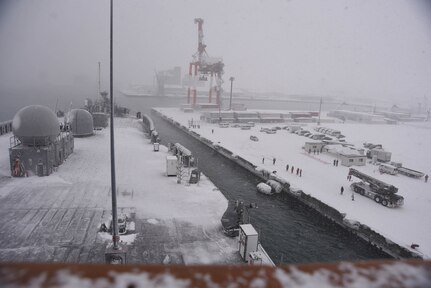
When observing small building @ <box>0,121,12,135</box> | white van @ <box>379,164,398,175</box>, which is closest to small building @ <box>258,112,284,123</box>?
white van @ <box>379,164,398,175</box>

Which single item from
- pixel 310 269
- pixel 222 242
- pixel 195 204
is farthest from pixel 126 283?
pixel 195 204

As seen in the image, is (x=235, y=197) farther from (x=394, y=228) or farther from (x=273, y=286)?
(x=273, y=286)

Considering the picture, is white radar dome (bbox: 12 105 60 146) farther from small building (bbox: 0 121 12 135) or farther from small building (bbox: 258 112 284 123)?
small building (bbox: 258 112 284 123)

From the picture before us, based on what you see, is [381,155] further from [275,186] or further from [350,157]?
[275,186]

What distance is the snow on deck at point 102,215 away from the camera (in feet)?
50.4

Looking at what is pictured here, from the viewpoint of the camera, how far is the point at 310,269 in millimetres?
1794

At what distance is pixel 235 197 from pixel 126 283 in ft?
90.1

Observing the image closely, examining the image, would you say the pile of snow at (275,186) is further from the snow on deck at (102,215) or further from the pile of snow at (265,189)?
the snow on deck at (102,215)

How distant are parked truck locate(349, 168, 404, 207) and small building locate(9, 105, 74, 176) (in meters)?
28.5

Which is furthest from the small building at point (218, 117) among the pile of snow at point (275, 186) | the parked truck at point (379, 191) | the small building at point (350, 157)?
the parked truck at point (379, 191)

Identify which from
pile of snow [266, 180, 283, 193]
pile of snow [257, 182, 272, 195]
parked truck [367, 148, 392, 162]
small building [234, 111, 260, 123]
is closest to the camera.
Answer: pile of snow [257, 182, 272, 195]

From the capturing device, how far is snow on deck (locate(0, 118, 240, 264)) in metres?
15.4

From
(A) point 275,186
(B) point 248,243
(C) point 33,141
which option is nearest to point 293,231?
(A) point 275,186

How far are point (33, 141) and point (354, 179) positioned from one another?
32.3 m
